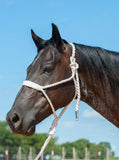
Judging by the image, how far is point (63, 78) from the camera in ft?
11.0

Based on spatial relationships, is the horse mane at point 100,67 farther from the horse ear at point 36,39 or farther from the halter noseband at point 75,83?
the horse ear at point 36,39

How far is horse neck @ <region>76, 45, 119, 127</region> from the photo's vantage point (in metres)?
3.51

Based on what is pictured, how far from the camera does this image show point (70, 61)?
3.44m

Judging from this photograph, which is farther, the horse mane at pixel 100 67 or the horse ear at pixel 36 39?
the horse ear at pixel 36 39

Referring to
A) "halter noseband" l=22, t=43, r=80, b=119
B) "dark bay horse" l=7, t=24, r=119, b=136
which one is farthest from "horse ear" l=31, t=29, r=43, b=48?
"halter noseband" l=22, t=43, r=80, b=119

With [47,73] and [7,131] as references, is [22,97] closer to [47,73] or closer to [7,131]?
[47,73]

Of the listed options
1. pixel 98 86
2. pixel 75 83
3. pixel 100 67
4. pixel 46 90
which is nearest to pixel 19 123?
pixel 46 90

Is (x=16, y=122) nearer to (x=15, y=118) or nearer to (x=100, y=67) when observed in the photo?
(x=15, y=118)

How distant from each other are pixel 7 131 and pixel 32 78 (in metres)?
60.3

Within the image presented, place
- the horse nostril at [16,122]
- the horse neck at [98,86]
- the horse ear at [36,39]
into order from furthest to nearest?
the horse ear at [36,39], the horse neck at [98,86], the horse nostril at [16,122]

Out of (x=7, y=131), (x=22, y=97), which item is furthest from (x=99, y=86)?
(x=7, y=131)

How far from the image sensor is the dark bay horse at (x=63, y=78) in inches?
125

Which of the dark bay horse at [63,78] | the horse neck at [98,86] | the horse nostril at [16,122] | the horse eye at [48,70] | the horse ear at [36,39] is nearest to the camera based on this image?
the horse nostril at [16,122]

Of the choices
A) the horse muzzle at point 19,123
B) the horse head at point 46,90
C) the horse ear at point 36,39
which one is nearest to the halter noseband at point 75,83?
the horse head at point 46,90
